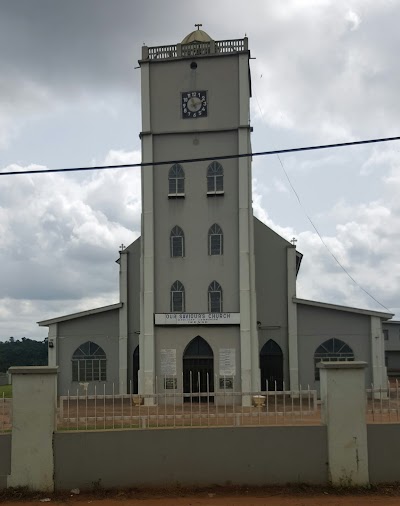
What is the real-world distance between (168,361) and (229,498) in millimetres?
15670

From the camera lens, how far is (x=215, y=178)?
25844 millimetres

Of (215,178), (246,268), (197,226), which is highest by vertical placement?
(215,178)

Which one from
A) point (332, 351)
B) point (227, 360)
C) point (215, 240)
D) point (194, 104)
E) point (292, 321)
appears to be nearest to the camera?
point (227, 360)

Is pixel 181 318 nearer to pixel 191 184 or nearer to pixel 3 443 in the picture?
pixel 191 184

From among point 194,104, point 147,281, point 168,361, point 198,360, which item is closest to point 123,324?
point 168,361

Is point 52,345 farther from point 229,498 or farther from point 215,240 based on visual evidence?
point 229,498

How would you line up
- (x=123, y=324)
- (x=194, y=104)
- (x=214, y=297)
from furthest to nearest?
1. (x=123, y=324)
2. (x=194, y=104)
3. (x=214, y=297)

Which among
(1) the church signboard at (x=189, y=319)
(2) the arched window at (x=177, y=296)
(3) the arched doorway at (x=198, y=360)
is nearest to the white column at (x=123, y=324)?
(3) the arched doorway at (x=198, y=360)

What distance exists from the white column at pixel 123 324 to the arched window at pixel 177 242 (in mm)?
5207

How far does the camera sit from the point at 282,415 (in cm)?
1087

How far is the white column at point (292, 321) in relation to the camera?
91.4ft

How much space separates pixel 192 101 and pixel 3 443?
18847 millimetres

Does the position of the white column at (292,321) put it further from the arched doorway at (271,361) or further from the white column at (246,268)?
the white column at (246,268)

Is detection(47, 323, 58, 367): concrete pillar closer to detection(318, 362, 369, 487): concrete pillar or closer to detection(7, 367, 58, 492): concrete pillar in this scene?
detection(7, 367, 58, 492): concrete pillar
